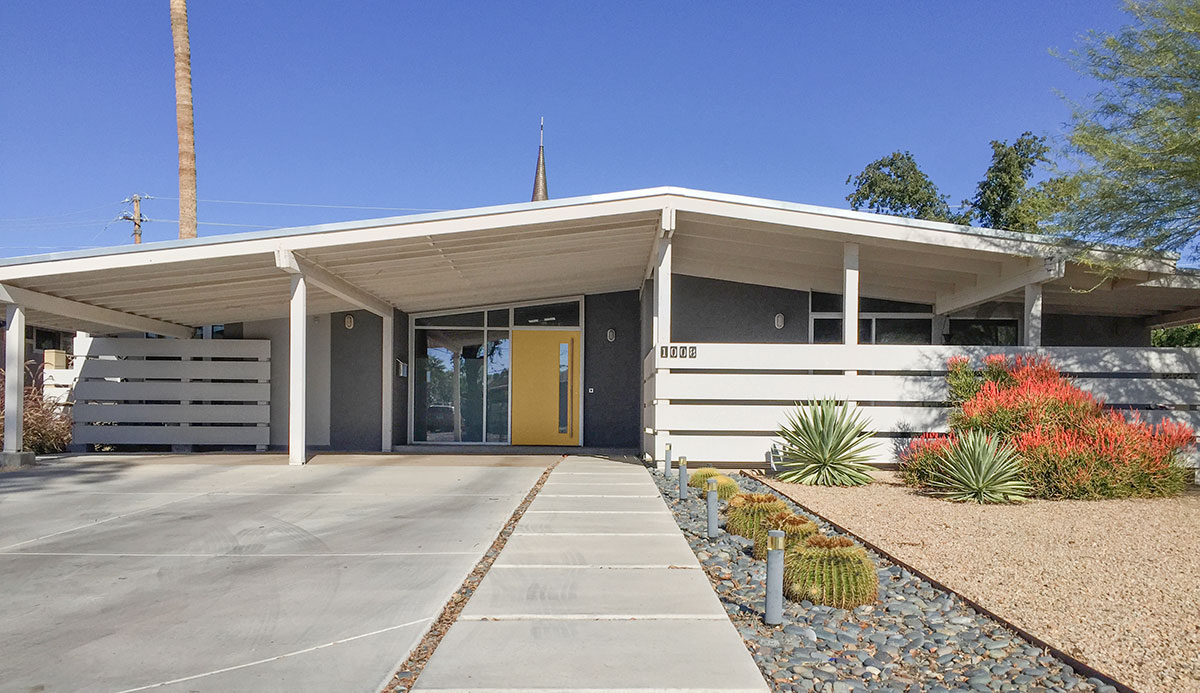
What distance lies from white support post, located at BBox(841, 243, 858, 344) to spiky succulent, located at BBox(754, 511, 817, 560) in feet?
17.3

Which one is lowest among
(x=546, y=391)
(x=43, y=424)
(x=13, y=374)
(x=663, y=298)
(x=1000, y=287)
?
(x=43, y=424)

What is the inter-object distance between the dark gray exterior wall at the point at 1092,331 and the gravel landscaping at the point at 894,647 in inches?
449

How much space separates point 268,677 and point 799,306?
1285cm

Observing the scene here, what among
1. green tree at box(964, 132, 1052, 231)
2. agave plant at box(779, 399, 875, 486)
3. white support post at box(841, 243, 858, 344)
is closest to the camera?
agave plant at box(779, 399, 875, 486)

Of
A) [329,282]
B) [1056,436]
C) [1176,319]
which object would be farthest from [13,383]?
[1176,319]

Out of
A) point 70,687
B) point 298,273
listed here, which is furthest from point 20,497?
point 70,687

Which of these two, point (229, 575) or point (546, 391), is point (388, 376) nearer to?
point (546, 391)

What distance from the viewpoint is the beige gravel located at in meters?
3.73

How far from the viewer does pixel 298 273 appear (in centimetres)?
1096

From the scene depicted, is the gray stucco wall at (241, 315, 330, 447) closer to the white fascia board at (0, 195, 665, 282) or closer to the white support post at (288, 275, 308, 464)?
the white support post at (288, 275, 308, 464)

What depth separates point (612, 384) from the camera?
16.5 meters

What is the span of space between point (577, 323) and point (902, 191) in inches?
724

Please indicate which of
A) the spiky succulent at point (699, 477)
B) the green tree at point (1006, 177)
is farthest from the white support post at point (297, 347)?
the green tree at point (1006, 177)

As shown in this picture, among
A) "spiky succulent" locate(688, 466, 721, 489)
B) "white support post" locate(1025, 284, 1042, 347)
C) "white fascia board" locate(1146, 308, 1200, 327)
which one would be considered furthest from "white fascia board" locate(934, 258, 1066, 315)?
"spiky succulent" locate(688, 466, 721, 489)
